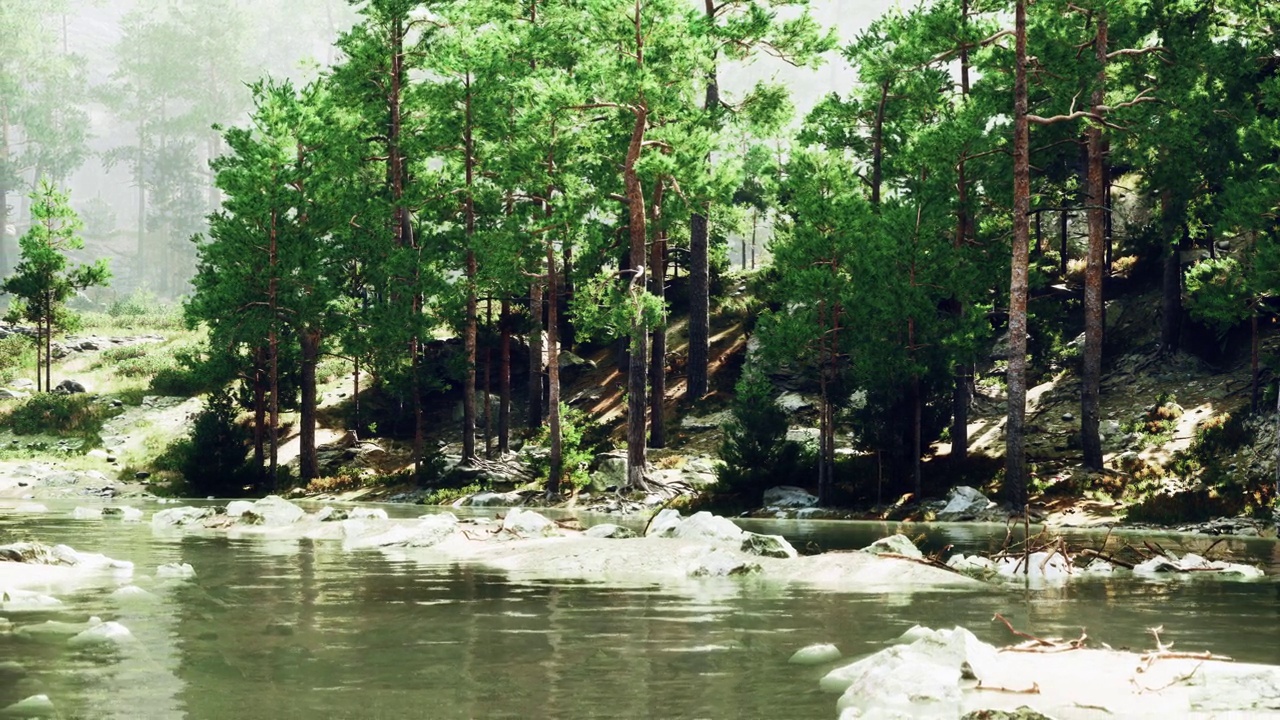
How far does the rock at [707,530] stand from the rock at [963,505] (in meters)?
8.27

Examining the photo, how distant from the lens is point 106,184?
12769 centimetres

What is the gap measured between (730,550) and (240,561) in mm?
6873

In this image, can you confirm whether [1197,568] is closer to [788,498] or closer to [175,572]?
[175,572]

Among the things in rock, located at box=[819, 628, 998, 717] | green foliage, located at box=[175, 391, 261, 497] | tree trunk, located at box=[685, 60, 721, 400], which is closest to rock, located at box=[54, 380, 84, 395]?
green foliage, located at box=[175, 391, 261, 497]

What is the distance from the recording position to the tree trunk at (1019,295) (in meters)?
26.3

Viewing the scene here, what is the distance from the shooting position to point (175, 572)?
Answer: 50.5 feet

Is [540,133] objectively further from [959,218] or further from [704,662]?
[704,662]

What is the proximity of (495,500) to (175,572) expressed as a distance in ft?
57.1

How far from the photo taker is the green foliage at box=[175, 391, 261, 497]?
35.7m

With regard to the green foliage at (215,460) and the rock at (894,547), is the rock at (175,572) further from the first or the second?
the green foliage at (215,460)

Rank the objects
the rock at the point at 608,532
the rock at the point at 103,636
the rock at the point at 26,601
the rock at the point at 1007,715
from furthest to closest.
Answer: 1. the rock at the point at 608,532
2. the rock at the point at 26,601
3. the rock at the point at 103,636
4. the rock at the point at 1007,715

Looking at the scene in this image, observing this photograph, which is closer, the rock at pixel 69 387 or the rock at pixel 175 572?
the rock at pixel 175 572

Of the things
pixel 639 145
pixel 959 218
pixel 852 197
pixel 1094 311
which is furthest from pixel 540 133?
pixel 1094 311

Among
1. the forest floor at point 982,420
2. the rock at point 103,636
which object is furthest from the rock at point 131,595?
the forest floor at point 982,420
